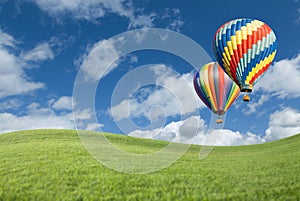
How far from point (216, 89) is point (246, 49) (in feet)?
25.8

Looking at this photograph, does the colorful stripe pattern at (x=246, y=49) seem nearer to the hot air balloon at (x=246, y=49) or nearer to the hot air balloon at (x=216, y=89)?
the hot air balloon at (x=246, y=49)

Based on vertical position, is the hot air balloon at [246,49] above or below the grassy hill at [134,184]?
above

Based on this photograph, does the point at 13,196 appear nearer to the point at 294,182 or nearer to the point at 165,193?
the point at 165,193

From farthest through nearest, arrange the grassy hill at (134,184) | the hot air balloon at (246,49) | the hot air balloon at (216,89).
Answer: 1. the hot air balloon at (216,89)
2. the hot air balloon at (246,49)
3. the grassy hill at (134,184)

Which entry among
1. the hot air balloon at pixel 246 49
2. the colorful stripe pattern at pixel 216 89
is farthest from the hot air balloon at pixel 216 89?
the hot air balloon at pixel 246 49

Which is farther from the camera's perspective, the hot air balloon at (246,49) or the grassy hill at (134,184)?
the hot air balloon at (246,49)

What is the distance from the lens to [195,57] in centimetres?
1297

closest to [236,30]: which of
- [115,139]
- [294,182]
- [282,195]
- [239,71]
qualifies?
[239,71]

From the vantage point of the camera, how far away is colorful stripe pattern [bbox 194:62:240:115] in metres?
34.0

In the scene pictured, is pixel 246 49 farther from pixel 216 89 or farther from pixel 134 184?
pixel 134 184

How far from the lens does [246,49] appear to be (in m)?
26.9

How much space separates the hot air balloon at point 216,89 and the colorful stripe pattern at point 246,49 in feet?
17.9

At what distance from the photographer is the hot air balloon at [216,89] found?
34031 millimetres

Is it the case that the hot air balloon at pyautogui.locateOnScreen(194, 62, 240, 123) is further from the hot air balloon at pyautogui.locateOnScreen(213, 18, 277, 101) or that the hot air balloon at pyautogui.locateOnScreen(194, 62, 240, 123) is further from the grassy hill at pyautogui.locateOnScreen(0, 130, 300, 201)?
the grassy hill at pyautogui.locateOnScreen(0, 130, 300, 201)
